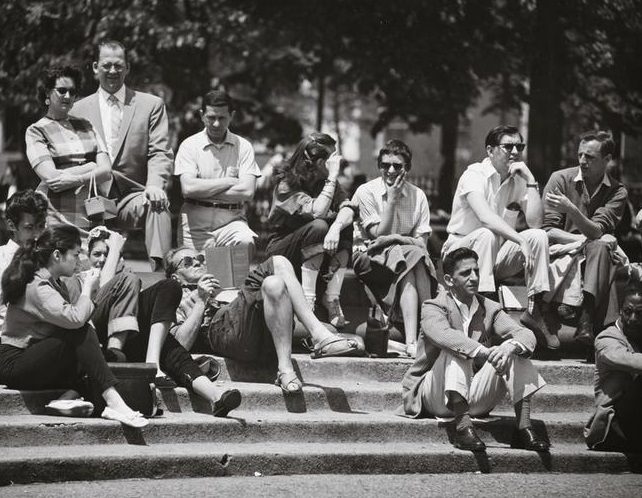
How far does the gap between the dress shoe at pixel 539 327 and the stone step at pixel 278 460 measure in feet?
4.72

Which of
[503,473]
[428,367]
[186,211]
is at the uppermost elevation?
[186,211]

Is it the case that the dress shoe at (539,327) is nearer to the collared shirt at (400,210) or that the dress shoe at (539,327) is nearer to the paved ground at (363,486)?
the collared shirt at (400,210)

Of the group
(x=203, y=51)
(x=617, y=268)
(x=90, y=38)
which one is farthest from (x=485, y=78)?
(x=617, y=268)

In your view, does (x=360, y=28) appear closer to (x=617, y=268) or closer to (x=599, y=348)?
(x=617, y=268)

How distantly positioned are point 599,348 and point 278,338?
2116 millimetres

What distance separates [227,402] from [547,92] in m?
8.97

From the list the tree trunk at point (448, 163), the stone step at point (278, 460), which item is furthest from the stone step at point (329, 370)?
the tree trunk at point (448, 163)

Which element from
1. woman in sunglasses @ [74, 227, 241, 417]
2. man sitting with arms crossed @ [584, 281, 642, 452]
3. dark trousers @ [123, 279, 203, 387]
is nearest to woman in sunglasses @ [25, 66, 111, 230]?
woman in sunglasses @ [74, 227, 241, 417]

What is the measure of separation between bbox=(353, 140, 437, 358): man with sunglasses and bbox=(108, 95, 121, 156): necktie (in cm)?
193

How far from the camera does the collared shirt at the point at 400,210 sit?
10.1 m

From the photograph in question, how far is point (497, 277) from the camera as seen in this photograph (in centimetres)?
1020

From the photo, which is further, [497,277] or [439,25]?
[439,25]

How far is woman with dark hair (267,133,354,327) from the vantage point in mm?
9617

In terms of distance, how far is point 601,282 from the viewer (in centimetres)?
998
